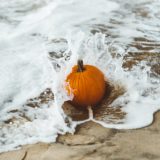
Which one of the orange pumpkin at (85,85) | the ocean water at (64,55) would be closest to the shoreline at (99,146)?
the ocean water at (64,55)

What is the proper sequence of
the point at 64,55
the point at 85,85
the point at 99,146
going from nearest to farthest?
the point at 99,146
the point at 85,85
the point at 64,55

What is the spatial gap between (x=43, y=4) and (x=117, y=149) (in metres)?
5.38

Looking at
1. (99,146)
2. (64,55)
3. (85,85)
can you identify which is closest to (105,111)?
(85,85)

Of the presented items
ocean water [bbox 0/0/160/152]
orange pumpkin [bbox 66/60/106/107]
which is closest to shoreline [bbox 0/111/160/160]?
ocean water [bbox 0/0/160/152]

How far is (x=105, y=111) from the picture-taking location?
339 centimetres

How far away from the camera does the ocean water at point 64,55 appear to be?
3.28 metres

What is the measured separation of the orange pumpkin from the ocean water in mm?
123

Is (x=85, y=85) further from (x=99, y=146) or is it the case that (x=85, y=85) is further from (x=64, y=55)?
(x=64, y=55)

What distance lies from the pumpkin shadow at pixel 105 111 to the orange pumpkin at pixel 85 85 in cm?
6

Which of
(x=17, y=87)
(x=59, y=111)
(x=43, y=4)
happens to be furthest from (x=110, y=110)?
(x=43, y=4)

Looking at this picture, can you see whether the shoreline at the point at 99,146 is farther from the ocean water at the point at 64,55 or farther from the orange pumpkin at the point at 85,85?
the orange pumpkin at the point at 85,85

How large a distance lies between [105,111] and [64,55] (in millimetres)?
1422

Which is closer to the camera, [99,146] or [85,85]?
[99,146]

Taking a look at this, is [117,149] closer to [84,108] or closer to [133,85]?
[84,108]
